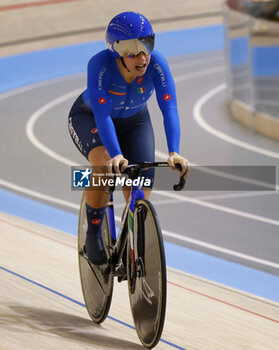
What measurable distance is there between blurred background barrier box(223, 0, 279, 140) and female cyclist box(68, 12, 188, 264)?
16.7 ft

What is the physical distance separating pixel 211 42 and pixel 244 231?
9.82 m

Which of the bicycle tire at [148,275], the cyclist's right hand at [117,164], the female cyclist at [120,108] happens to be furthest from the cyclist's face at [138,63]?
the bicycle tire at [148,275]

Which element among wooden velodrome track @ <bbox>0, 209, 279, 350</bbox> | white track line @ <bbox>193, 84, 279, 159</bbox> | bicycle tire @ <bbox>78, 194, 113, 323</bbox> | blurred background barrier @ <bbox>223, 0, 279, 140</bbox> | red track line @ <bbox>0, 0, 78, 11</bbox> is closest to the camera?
wooden velodrome track @ <bbox>0, 209, 279, 350</bbox>

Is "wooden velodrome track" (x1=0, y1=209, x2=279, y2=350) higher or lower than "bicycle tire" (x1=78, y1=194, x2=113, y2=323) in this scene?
lower

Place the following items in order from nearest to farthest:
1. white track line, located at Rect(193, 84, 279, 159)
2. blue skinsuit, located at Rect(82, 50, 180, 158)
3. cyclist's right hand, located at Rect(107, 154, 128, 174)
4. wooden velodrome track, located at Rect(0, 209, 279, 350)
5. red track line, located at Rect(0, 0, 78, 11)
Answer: cyclist's right hand, located at Rect(107, 154, 128, 174)
blue skinsuit, located at Rect(82, 50, 180, 158)
wooden velodrome track, located at Rect(0, 209, 279, 350)
white track line, located at Rect(193, 84, 279, 159)
red track line, located at Rect(0, 0, 78, 11)

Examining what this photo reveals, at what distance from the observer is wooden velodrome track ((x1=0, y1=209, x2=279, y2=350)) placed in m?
3.26

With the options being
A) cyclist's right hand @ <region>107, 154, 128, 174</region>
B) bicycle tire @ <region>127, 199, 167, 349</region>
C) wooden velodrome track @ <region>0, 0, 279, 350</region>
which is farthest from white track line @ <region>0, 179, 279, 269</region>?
cyclist's right hand @ <region>107, 154, 128, 174</region>

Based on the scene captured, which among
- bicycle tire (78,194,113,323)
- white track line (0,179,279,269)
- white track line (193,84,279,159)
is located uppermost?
bicycle tire (78,194,113,323)

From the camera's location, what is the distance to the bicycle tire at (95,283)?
11.2 feet

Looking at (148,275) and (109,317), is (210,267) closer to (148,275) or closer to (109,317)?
(109,317)

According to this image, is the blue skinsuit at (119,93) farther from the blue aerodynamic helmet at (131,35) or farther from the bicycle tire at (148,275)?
the bicycle tire at (148,275)

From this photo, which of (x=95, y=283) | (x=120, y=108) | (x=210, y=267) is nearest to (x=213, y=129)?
(x=210, y=267)

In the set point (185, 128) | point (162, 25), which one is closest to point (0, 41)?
point (162, 25)

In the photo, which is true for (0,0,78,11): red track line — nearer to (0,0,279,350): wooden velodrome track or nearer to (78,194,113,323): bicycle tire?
(0,0,279,350): wooden velodrome track
